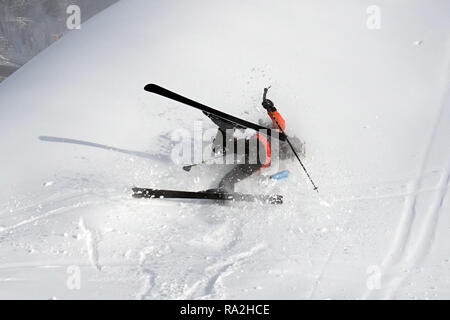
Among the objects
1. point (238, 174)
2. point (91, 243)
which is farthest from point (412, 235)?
point (91, 243)

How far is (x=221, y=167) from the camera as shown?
6152 millimetres

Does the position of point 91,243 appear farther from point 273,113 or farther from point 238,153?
point 273,113

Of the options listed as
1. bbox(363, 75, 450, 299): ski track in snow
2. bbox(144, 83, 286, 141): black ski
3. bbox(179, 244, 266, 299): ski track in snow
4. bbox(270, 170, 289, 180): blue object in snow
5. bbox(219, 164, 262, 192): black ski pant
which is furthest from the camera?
bbox(270, 170, 289, 180): blue object in snow

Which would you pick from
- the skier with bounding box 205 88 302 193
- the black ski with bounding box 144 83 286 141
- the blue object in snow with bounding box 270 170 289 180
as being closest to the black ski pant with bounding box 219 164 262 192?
the skier with bounding box 205 88 302 193

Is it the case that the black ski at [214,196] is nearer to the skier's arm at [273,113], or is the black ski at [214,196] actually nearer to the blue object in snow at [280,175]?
the blue object in snow at [280,175]

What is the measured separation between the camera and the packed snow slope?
4074mm

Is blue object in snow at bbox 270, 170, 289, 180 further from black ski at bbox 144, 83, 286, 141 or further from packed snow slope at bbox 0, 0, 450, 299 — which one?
black ski at bbox 144, 83, 286, 141

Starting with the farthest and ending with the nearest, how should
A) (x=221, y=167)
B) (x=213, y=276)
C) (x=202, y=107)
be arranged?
(x=221, y=167)
(x=202, y=107)
(x=213, y=276)

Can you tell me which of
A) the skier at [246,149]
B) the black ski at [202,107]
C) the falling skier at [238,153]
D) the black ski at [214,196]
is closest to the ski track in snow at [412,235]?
the falling skier at [238,153]

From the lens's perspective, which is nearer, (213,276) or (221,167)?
(213,276)

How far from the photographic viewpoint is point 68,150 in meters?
7.01

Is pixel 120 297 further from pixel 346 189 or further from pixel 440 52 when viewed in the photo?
pixel 440 52
